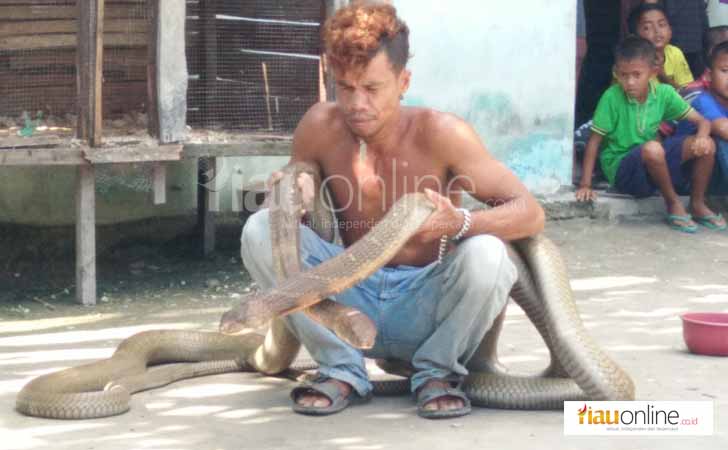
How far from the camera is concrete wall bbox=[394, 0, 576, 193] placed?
26.3 ft

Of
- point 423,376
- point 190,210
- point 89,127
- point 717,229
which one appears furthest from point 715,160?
point 423,376

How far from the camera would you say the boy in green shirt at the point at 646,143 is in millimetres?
8430

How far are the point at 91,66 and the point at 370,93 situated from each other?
8.95 feet

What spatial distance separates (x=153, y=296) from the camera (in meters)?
6.85

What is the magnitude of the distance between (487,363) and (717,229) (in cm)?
455

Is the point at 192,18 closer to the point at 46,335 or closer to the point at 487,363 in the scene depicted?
the point at 46,335

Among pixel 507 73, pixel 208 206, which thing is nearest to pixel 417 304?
pixel 208 206

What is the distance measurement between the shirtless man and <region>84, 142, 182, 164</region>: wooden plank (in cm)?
231

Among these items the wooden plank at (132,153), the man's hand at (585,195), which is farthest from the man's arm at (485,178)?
the man's hand at (585,195)

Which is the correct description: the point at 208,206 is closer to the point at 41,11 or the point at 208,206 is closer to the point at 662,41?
the point at 41,11

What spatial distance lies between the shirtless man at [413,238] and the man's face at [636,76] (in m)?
4.48

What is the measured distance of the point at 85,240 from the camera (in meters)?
6.64

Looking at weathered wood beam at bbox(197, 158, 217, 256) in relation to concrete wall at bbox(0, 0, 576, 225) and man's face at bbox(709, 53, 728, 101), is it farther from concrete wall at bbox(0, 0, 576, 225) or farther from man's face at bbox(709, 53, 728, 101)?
man's face at bbox(709, 53, 728, 101)

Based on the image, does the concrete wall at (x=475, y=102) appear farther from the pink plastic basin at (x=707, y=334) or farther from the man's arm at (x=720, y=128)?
the pink plastic basin at (x=707, y=334)
